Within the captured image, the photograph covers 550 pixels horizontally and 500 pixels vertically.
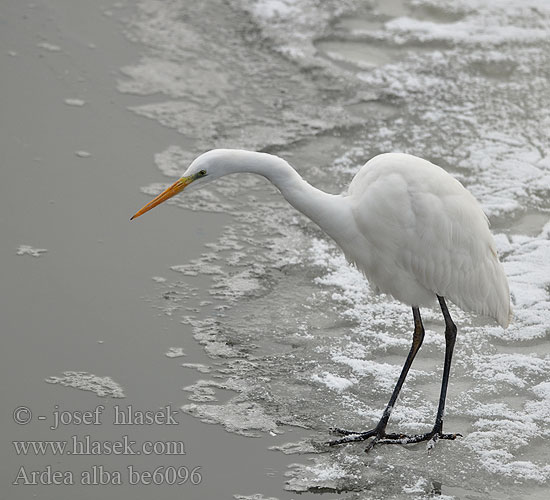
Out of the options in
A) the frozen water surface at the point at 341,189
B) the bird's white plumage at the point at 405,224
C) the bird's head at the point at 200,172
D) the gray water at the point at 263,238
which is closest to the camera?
the bird's head at the point at 200,172

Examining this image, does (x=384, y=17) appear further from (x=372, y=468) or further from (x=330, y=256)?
(x=372, y=468)

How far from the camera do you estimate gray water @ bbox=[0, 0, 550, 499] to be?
4.78m

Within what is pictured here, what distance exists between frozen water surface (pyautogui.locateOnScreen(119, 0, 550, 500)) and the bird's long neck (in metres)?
0.98

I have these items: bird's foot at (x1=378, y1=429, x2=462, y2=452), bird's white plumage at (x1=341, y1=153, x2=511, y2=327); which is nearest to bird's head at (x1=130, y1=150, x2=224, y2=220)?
bird's white plumage at (x1=341, y1=153, x2=511, y2=327)

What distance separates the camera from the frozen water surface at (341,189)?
16.0 ft

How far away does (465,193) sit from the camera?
490 cm

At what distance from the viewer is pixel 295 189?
4.63m

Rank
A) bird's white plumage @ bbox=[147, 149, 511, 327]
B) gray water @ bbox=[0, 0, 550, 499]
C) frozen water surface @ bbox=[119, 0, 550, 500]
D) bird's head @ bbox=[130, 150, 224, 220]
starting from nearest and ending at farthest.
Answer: bird's head @ bbox=[130, 150, 224, 220] → bird's white plumage @ bbox=[147, 149, 511, 327] → gray water @ bbox=[0, 0, 550, 499] → frozen water surface @ bbox=[119, 0, 550, 500]

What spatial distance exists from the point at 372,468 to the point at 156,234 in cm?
240

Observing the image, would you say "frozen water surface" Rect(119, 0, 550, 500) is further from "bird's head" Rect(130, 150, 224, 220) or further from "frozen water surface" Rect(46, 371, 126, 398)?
"bird's head" Rect(130, 150, 224, 220)

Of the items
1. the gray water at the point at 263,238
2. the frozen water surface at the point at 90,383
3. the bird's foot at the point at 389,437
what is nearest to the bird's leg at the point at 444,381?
the bird's foot at the point at 389,437

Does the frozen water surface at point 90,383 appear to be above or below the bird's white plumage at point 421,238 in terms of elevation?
below

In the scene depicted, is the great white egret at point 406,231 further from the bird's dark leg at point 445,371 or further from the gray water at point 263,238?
the gray water at point 263,238

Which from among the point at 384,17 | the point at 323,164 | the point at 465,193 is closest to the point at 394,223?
the point at 465,193
